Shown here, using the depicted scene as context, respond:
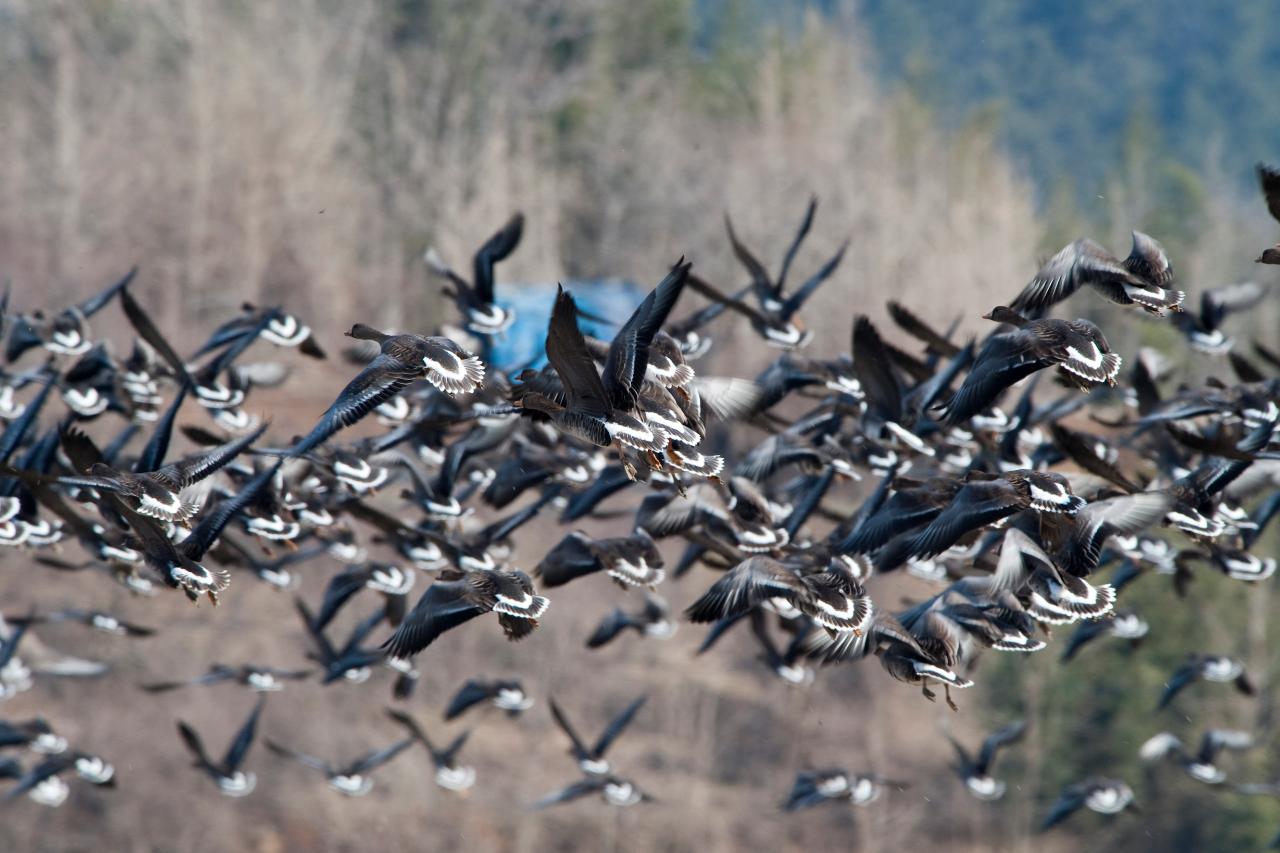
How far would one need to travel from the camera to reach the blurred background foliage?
21.1 metres

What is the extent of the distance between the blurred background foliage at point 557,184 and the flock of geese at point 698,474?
39.2 ft

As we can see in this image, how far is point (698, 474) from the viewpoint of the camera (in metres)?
5.12

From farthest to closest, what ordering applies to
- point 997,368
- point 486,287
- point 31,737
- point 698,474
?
point 31,737, point 486,287, point 997,368, point 698,474

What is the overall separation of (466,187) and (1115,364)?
27.3m

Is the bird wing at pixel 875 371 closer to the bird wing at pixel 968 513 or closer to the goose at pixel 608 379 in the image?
the bird wing at pixel 968 513

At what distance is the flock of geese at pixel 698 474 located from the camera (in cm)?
539

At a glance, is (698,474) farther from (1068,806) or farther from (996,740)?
(1068,806)

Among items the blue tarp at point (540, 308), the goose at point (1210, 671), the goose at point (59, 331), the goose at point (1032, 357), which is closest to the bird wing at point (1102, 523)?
the goose at point (1032, 357)

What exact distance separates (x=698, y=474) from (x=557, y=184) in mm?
28726

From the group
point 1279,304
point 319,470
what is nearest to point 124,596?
point 319,470

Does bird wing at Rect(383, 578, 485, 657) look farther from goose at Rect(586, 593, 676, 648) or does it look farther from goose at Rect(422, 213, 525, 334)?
goose at Rect(586, 593, 676, 648)

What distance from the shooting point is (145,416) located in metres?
8.24

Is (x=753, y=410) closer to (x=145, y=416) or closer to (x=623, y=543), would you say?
(x=623, y=543)

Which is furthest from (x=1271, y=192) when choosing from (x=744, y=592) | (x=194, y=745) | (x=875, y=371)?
(x=194, y=745)
